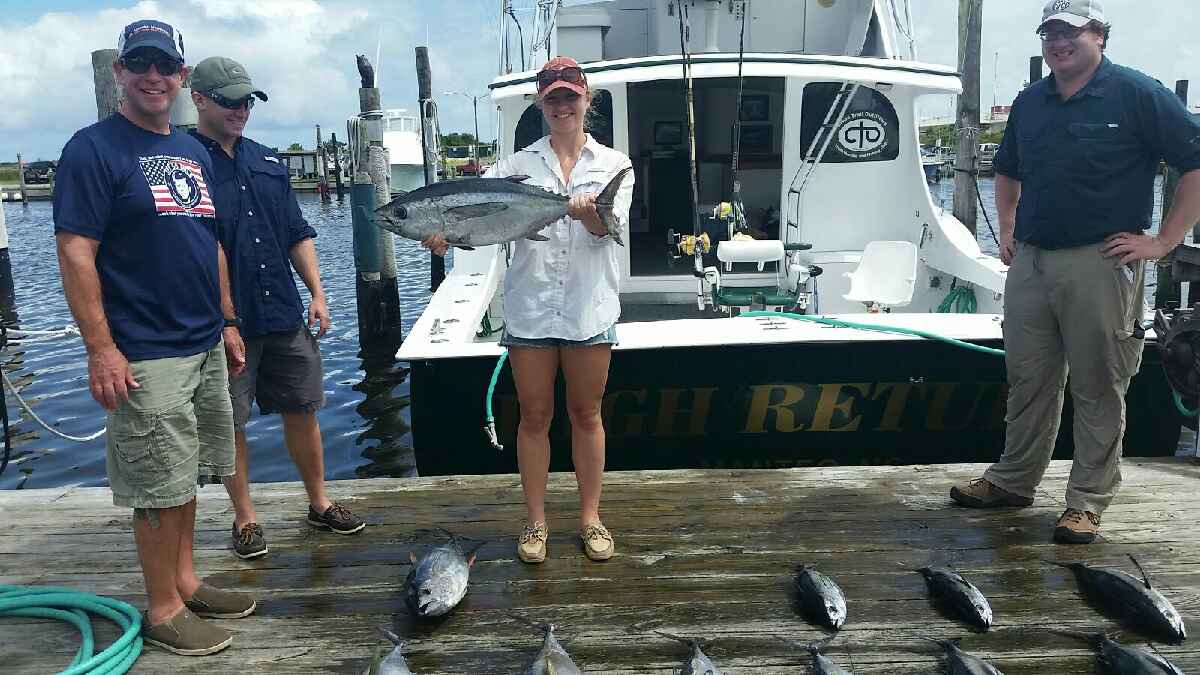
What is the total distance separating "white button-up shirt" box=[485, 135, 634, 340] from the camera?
315cm

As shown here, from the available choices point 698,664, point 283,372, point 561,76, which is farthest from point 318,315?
point 698,664

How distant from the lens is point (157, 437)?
2.59 m

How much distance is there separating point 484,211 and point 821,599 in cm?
185

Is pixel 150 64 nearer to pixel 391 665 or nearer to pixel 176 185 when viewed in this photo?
pixel 176 185

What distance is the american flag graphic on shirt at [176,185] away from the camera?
99.1 inches

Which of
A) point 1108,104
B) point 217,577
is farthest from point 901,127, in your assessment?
point 217,577

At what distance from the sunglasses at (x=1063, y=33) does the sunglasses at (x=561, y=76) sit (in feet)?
6.04

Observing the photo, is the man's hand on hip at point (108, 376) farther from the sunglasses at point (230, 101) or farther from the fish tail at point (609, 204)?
the fish tail at point (609, 204)

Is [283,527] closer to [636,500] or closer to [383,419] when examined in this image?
[636,500]

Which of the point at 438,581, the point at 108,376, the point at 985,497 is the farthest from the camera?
the point at 985,497

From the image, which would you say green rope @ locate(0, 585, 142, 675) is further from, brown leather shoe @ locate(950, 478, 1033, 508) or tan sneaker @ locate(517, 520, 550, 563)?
brown leather shoe @ locate(950, 478, 1033, 508)

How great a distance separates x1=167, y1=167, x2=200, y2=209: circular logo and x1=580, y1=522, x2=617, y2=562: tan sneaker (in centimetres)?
196

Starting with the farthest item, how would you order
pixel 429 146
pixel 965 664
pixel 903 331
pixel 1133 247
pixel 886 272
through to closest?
1. pixel 429 146
2. pixel 886 272
3. pixel 903 331
4. pixel 1133 247
5. pixel 965 664

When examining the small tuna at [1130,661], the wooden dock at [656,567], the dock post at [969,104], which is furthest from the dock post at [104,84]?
the dock post at [969,104]
